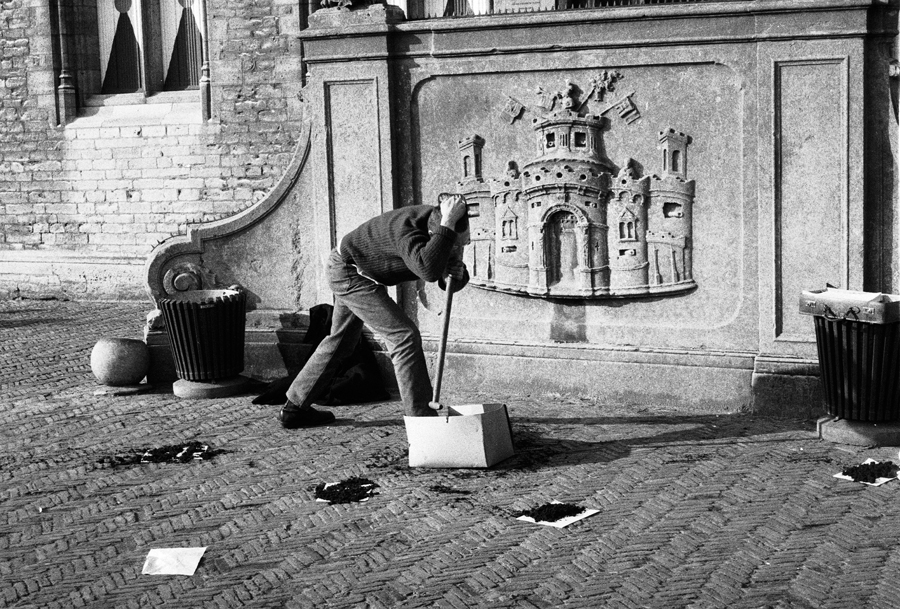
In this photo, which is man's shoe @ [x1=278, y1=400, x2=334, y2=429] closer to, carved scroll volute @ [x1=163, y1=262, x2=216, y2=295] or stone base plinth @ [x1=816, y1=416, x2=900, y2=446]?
carved scroll volute @ [x1=163, y1=262, x2=216, y2=295]

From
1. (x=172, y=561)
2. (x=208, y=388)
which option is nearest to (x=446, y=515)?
(x=172, y=561)

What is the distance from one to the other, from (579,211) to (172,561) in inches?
167

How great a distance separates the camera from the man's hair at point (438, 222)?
24.7 feet

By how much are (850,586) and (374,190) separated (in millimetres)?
5242

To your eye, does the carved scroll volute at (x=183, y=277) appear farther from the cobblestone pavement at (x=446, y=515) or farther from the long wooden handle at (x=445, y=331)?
the long wooden handle at (x=445, y=331)

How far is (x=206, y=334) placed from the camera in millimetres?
9641

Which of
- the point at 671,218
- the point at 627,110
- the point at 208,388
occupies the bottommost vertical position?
the point at 208,388

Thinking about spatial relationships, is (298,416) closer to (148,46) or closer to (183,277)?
(183,277)

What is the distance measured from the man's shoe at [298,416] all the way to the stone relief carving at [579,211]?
5.54 ft

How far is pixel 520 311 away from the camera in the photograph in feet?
31.3

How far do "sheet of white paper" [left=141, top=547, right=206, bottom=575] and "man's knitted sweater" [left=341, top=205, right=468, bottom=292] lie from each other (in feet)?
7.16

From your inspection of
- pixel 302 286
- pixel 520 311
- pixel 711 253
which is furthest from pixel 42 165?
pixel 711 253

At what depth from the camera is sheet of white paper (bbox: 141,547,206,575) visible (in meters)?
6.02

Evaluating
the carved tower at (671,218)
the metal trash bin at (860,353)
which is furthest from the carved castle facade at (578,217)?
the metal trash bin at (860,353)
